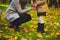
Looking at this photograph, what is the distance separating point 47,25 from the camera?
8.67 meters

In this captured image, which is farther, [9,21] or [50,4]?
[50,4]

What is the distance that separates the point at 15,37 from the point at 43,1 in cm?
122

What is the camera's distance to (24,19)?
7.67 m

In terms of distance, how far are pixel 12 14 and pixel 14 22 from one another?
0.24 m

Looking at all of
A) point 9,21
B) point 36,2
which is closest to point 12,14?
point 9,21

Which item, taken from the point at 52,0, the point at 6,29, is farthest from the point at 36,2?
the point at 52,0

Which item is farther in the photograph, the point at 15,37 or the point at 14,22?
the point at 14,22

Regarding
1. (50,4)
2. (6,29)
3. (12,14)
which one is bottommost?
(50,4)

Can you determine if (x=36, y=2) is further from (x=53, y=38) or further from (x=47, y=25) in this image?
(x=47, y=25)

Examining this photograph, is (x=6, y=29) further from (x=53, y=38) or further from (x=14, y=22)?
(x=53, y=38)

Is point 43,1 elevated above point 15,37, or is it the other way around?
point 43,1

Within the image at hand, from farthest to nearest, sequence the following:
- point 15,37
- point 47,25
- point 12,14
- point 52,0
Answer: point 52,0, point 47,25, point 12,14, point 15,37

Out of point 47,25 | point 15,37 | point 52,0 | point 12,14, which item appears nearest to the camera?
point 15,37

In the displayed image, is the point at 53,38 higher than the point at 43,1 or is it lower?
lower
